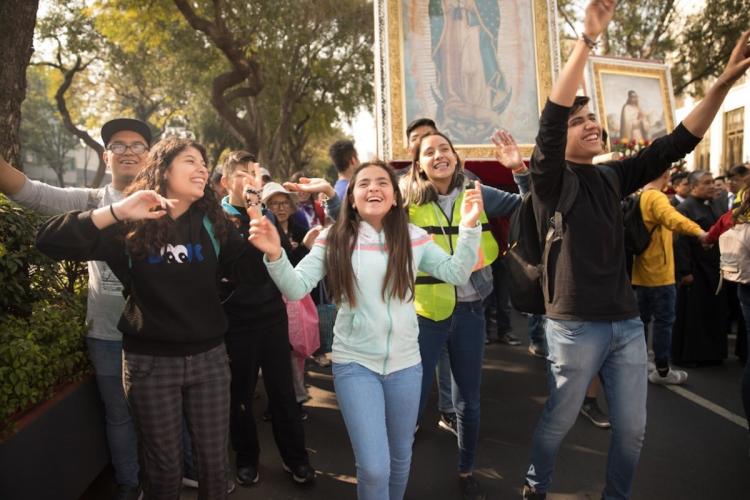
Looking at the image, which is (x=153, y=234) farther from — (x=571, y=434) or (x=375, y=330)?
(x=571, y=434)

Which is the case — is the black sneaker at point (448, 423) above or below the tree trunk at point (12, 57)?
below

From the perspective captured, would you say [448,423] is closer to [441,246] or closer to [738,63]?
[441,246]

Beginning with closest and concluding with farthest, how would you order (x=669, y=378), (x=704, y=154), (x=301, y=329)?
(x=301, y=329), (x=669, y=378), (x=704, y=154)

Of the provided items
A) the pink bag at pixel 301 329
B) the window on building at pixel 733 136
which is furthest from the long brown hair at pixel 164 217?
the window on building at pixel 733 136

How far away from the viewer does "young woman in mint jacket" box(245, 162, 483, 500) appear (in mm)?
2350

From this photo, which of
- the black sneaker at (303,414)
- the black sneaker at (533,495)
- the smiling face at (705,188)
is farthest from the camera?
the smiling face at (705,188)

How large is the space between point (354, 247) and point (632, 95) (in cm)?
857

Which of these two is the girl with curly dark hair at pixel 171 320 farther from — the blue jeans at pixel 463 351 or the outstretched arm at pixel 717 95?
the outstretched arm at pixel 717 95

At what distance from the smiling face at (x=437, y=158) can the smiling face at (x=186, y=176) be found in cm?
132

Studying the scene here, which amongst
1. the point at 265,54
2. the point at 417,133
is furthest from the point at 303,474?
→ the point at 265,54

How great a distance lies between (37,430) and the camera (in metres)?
2.54

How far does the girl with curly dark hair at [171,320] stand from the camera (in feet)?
7.93

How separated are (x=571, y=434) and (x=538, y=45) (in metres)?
3.97

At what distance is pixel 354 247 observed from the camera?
262cm
